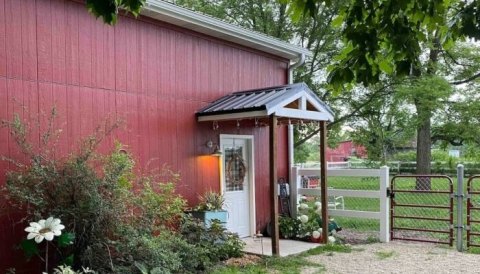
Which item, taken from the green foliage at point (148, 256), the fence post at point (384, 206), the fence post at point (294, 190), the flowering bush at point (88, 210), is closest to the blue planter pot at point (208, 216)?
the flowering bush at point (88, 210)

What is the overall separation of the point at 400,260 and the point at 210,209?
300 centimetres

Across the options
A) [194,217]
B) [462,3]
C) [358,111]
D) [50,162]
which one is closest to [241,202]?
A: [194,217]

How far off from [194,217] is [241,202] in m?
1.54

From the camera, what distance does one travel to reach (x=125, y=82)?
6.57 meters

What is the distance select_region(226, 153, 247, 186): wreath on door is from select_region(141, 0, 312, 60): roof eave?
7.12ft

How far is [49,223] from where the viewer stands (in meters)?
4.75

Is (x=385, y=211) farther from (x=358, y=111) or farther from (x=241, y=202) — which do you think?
(x=358, y=111)

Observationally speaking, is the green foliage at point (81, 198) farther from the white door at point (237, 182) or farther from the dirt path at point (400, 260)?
the white door at point (237, 182)

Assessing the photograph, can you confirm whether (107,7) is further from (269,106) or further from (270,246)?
(270,246)

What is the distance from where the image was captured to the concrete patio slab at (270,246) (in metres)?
7.14

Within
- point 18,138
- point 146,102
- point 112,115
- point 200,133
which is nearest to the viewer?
point 18,138

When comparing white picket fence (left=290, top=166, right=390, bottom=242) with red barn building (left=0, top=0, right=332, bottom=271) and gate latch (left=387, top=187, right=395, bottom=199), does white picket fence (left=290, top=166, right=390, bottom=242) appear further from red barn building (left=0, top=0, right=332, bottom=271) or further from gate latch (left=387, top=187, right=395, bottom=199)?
red barn building (left=0, top=0, right=332, bottom=271)

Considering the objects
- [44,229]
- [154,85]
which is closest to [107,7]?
[44,229]

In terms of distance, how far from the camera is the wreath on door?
326 inches
